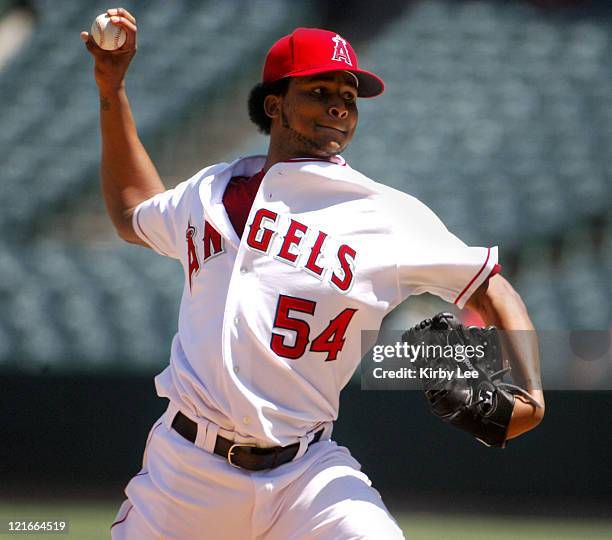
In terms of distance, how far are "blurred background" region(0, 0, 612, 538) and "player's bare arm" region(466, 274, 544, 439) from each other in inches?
108

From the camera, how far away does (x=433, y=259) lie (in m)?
2.00

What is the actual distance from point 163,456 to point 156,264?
10.5ft

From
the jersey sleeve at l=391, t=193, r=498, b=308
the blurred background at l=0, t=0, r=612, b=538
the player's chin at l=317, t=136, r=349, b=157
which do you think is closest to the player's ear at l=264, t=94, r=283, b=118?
the player's chin at l=317, t=136, r=349, b=157

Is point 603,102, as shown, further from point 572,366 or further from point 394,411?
point 394,411

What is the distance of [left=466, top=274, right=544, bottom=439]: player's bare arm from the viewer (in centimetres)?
180

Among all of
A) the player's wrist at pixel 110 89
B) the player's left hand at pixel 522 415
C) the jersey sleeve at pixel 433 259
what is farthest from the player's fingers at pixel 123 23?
the player's left hand at pixel 522 415

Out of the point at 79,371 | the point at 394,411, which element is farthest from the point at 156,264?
the point at 394,411

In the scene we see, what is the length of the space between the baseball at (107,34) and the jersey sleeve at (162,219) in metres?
0.39

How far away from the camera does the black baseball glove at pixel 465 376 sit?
5.93 ft

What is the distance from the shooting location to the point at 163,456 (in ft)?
6.78

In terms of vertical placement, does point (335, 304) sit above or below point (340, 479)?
above

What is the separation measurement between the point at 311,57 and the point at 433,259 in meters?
0.59

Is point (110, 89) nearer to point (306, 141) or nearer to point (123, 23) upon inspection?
point (123, 23)

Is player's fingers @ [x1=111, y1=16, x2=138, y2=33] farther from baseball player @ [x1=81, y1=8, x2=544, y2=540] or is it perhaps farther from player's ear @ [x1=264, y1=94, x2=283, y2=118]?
baseball player @ [x1=81, y1=8, x2=544, y2=540]
